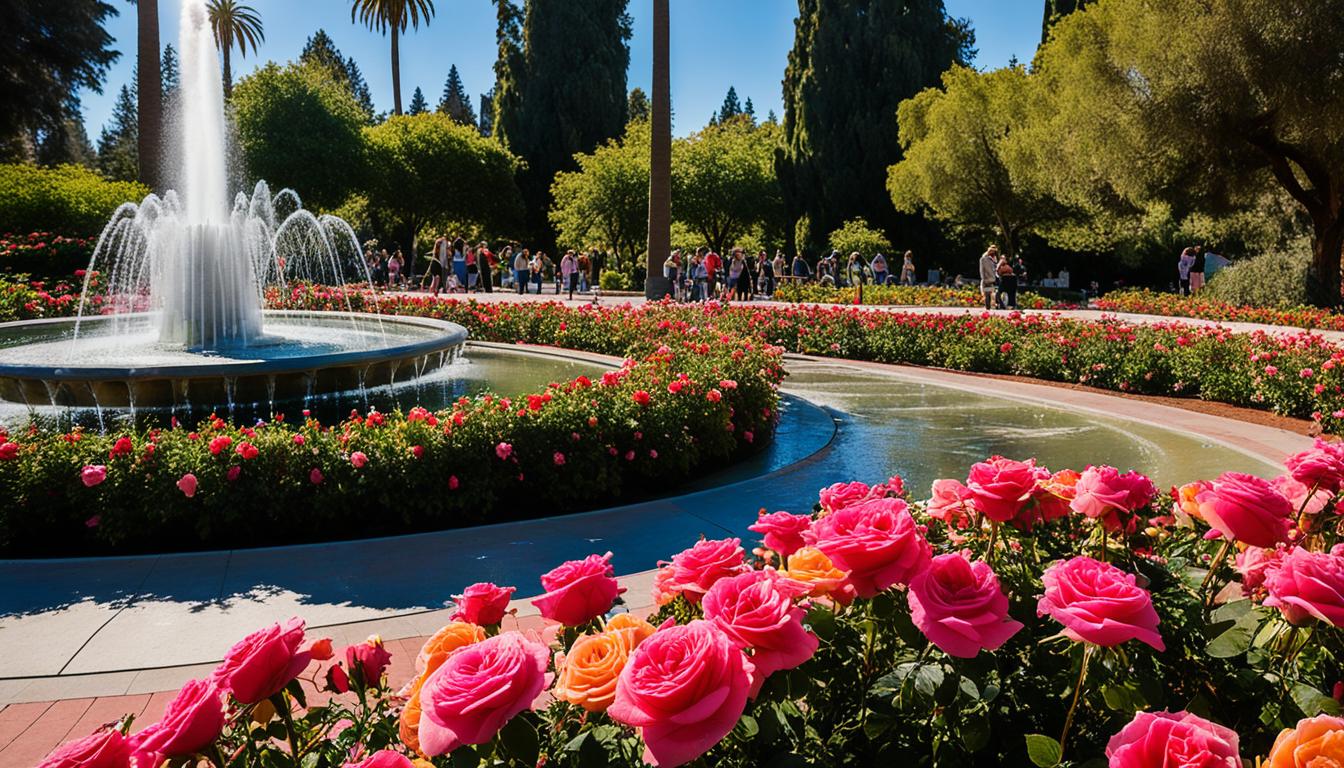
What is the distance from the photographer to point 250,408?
859 centimetres

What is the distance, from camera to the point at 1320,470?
8.18 ft

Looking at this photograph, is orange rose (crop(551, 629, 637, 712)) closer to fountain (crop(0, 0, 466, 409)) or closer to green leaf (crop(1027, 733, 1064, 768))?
green leaf (crop(1027, 733, 1064, 768))

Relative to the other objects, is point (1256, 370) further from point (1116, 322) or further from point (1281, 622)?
point (1281, 622)

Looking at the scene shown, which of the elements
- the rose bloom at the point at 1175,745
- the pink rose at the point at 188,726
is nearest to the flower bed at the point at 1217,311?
the rose bloom at the point at 1175,745

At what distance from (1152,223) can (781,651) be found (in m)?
37.5

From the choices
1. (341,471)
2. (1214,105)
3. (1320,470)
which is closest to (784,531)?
(1320,470)

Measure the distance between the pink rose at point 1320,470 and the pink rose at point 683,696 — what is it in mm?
1960

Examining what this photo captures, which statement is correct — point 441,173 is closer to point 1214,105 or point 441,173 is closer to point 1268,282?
point 1214,105

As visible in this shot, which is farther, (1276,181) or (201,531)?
(1276,181)

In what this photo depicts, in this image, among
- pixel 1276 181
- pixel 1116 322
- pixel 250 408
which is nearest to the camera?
pixel 250 408

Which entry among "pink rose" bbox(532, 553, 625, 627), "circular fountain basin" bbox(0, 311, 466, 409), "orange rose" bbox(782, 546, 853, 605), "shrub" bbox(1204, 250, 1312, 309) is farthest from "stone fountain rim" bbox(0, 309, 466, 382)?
"shrub" bbox(1204, 250, 1312, 309)

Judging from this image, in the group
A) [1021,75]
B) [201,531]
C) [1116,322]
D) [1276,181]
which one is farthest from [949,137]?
[201,531]

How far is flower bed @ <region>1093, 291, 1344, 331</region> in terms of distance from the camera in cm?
1788

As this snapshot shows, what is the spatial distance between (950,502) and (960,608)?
0.90 metres
